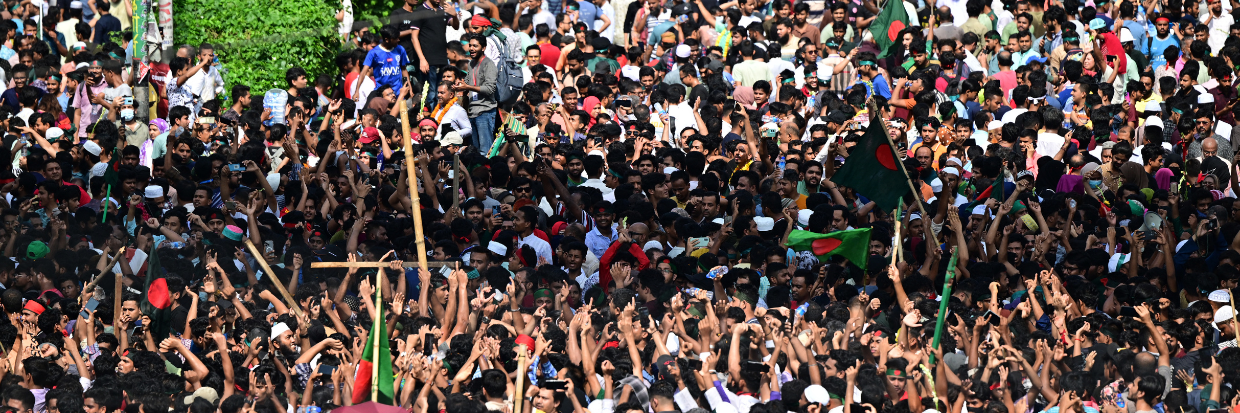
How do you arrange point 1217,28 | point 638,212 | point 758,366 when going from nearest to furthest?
1. point 758,366
2. point 638,212
3. point 1217,28

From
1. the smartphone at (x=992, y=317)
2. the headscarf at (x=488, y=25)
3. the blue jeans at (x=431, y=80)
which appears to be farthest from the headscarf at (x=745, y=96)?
the smartphone at (x=992, y=317)

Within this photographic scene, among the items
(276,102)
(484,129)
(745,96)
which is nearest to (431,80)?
(484,129)

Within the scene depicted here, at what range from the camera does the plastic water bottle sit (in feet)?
59.5

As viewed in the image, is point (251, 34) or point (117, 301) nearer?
point (117, 301)

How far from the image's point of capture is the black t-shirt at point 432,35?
19219 mm

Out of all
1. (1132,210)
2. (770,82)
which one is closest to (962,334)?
(1132,210)

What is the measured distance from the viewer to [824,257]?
558 inches

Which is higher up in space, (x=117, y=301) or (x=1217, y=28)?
(x=117, y=301)

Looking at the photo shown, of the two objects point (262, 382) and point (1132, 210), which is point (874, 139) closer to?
point (1132, 210)

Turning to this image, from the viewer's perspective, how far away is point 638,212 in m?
14.9

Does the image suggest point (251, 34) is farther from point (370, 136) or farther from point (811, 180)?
point (811, 180)

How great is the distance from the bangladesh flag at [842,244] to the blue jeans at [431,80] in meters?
5.84

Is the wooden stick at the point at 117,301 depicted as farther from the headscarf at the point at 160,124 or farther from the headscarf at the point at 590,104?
the headscarf at the point at 590,104

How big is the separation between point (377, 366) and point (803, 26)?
10.5m
